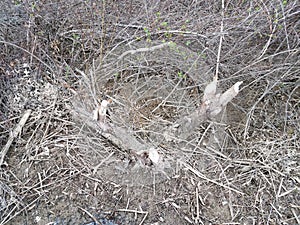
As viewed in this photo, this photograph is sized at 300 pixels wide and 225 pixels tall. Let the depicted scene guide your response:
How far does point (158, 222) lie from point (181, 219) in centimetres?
13

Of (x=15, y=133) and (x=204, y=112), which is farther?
(x=15, y=133)

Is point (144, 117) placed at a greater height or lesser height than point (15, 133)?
lesser

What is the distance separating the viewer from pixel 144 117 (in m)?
2.04

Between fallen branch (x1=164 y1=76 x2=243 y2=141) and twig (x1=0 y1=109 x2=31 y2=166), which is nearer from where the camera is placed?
fallen branch (x1=164 y1=76 x2=243 y2=141)

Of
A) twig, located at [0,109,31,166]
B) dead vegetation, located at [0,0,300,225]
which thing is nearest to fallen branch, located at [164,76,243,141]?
dead vegetation, located at [0,0,300,225]

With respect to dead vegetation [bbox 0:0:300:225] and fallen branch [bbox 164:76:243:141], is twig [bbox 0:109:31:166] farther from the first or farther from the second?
fallen branch [bbox 164:76:243:141]

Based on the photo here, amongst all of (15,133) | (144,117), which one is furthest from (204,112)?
(15,133)

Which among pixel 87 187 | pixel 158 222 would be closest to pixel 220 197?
pixel 158 222

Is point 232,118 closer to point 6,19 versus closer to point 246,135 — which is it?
point 246,135

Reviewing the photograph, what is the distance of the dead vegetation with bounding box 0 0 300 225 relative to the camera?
175cm

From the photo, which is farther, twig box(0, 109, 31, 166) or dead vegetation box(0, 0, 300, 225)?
twig box(0, 109, 31, 166)

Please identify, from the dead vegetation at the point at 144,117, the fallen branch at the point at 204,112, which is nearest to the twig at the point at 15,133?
the dead vegetation at the point at 144,117

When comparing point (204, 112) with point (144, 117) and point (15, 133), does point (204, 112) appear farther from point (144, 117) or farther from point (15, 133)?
point (15, 133)

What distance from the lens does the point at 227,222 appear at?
169 centimetres
